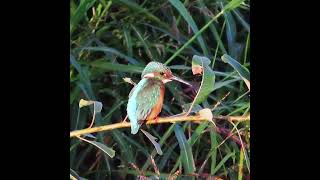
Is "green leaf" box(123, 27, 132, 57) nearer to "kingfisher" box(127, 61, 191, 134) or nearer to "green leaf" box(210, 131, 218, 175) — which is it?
"kingfisher" box(127, 61, 191, 134)

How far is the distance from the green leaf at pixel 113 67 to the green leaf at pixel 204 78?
3.7 inches

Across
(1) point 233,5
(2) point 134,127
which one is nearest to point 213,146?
(2) point 134,127

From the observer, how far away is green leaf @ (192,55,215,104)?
967mm

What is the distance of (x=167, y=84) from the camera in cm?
98

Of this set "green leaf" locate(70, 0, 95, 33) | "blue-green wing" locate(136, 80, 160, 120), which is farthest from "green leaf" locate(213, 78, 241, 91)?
"green leaf" locate(70, 0, 95, 33)

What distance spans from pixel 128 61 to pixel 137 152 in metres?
0.15

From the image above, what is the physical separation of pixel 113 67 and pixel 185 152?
0.18 m

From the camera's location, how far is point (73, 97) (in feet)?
3.10

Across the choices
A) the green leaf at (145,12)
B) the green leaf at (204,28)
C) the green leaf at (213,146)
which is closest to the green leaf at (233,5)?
the green leaf at (204,28)

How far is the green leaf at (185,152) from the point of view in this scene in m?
0.99

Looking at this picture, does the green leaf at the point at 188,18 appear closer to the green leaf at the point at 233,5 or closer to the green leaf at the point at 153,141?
the green leaf at the point at 233,5

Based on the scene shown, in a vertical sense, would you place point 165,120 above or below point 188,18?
below

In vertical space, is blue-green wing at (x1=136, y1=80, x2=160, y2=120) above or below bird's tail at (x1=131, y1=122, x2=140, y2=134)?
above

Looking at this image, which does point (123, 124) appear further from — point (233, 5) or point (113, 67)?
point (233, 5)
